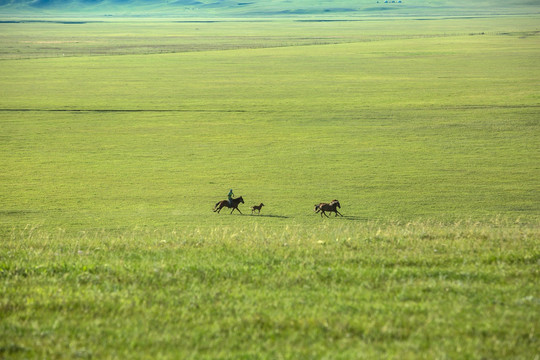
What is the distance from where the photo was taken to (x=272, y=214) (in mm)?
24625

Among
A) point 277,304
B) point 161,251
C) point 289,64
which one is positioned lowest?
point 289,64

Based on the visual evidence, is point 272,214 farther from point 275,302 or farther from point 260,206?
point 275,302

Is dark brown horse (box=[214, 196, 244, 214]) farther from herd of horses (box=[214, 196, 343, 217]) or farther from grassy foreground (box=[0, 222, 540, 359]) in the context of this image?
grassy foreground (box=[0, 222, 540, 359])

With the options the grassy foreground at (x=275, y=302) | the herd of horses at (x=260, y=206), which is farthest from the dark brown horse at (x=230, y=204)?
the grassy foreground at (x=275, y=302)

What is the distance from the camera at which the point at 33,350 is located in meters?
7.45

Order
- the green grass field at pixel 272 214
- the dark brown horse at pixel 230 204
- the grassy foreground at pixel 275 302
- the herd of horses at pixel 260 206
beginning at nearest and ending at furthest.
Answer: the grassy foreground at pixel 275 302
the green grass field at pixel 272 214
the herd of horses at pixel 260 206
the dark brown horse at pixel 230 204

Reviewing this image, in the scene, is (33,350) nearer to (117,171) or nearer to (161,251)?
(161,251)

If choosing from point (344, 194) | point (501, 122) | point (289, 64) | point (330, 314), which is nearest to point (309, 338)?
point (330, 314)

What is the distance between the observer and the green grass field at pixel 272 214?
8.09 m

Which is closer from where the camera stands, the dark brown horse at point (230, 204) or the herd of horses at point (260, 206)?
the herd of horses at point (260, 206)

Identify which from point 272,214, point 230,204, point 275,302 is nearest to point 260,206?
point 272,214

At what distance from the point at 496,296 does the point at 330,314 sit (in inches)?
97.9

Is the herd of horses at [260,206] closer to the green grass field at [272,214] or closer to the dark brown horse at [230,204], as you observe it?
the dark brown horse at [230,204]

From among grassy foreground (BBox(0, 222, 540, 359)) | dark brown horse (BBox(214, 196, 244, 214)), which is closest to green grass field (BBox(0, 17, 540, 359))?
grassy foreground (BBox(0, 222, 540, 359))
